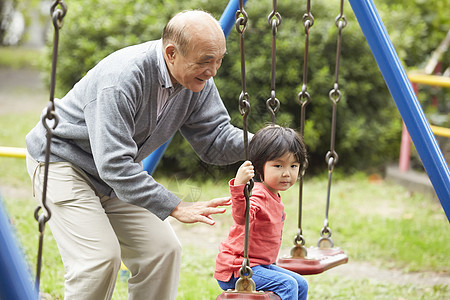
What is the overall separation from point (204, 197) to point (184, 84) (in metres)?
3.37

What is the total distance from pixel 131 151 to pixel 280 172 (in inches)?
24.1

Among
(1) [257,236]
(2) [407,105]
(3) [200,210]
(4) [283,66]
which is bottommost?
(4) [283,66]

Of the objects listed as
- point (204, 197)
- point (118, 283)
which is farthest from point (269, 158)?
point (204, 197)

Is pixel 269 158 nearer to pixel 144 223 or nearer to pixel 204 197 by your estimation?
pixel 144 223

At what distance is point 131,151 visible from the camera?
262 centimetres

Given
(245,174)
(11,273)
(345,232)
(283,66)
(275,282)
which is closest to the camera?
(11,273)

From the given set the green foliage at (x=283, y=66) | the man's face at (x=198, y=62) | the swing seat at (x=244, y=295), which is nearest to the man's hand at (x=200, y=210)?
the swing seat at (x=244, y=295)

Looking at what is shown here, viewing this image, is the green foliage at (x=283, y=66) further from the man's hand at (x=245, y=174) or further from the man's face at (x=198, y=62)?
the man's hand at (x=245, y=174)

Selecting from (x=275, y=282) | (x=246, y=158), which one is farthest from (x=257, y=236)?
(x=246, y=158)

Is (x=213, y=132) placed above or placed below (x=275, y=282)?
above

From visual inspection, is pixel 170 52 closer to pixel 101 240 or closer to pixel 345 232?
pixel 101 240

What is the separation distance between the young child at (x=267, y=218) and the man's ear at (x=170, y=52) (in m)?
0.49

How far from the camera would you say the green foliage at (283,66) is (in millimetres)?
6652

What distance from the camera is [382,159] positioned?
26.1 ft
